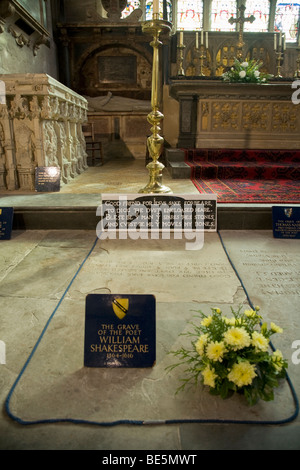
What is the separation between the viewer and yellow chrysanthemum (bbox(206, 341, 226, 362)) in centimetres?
121

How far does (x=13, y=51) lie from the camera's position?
6.74 metres

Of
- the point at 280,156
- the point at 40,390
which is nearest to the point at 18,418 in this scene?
the point at 40,390

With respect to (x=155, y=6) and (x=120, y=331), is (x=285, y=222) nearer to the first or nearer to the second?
(x=120, y=331)

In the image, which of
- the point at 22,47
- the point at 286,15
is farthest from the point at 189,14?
the point at 22,47

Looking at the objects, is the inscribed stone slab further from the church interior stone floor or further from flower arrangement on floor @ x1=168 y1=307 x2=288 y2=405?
flower arrangement on floor @ x1=168 y1=307 x2=288 y2=405

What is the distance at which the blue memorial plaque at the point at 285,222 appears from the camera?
3129 millimetres

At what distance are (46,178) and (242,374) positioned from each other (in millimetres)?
3539

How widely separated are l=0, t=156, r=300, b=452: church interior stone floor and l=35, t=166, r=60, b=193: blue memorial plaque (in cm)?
93

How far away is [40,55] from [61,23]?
5.20 ft

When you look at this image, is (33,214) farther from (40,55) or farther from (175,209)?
(40,55)

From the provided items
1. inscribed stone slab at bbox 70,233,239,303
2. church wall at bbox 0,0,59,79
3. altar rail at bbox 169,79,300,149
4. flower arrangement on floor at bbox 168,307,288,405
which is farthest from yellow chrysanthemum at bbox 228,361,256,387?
church wall at bbox 0,0,59,79

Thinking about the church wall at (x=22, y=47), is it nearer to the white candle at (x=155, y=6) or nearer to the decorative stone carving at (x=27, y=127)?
the decorative stone carving at (x=27, y=127)

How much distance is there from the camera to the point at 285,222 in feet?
10.4

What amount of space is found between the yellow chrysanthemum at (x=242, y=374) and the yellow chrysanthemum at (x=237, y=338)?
0.20 feet
